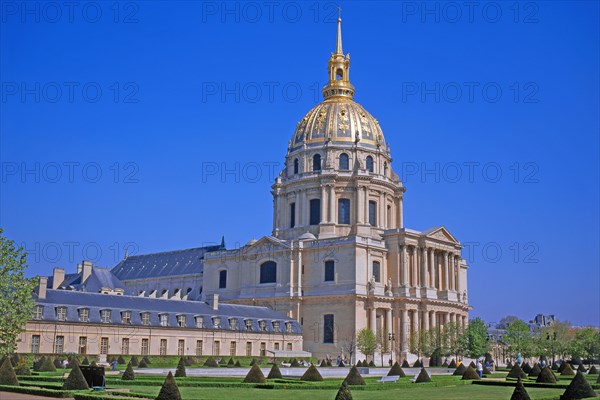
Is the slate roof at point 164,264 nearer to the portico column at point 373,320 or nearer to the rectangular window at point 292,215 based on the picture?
the rectangular window at point 292,215

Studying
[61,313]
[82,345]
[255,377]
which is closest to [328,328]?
[82,345]

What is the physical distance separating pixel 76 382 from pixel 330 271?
57.2 m

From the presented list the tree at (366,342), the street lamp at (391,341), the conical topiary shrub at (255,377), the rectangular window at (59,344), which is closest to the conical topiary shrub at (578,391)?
the conical topiary shrub at (255,377)

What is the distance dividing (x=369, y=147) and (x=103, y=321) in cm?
4310

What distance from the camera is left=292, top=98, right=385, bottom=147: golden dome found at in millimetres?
93750

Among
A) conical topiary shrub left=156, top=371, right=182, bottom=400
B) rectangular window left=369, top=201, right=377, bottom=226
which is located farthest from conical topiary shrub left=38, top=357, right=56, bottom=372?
rectangular window left=369, top=201, right=377, bottom=226

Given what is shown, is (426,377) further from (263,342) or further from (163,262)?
(163,262)

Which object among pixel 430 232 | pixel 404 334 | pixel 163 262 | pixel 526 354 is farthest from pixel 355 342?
pixel 163 262

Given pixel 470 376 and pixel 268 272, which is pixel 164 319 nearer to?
pixel 268 272

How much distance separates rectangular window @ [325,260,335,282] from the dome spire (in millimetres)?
25043

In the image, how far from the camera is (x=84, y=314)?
62375 mm

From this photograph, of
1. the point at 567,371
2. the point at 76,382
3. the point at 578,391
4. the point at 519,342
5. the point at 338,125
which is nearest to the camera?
the point at 578,391

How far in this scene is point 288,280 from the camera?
3408 inches

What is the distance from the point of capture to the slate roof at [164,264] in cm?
10706
